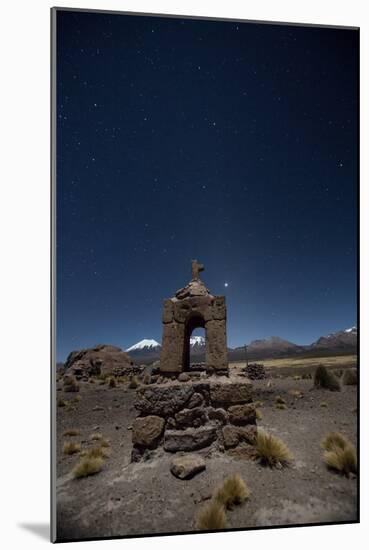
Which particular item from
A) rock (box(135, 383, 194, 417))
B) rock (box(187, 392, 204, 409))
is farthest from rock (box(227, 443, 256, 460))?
rock (box(135, 383, 194, 417))

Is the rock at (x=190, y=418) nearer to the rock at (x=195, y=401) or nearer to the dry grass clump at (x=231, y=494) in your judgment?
the rock at (x=195, y=401)

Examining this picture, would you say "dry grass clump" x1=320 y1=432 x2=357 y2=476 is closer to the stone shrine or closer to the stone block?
the stone shrine

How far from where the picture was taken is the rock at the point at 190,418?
4625 millimetres

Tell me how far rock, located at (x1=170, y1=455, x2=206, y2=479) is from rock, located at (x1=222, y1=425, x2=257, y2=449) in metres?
0.44

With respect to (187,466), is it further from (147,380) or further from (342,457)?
(147,380)

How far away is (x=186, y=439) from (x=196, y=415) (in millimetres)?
320

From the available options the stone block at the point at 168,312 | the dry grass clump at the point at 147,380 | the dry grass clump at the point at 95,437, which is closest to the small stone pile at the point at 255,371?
the dry grass clump at the point at 147,380

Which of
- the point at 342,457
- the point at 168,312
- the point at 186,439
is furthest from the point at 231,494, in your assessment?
the point at 168,312

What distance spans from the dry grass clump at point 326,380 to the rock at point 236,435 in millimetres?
5091

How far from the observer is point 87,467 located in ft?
14.0

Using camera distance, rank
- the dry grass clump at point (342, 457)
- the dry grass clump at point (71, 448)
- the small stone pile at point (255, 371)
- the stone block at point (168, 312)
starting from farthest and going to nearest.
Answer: the small stone pile at point (255, 371) < the stone block at point (168, 312) < the dry grass clump at point (71, 448) < the dry grass clump at point (342, 457)

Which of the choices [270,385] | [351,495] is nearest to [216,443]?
[351,495]

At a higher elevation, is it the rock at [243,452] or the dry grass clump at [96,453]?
the rock at [243,452]

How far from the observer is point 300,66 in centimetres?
479
